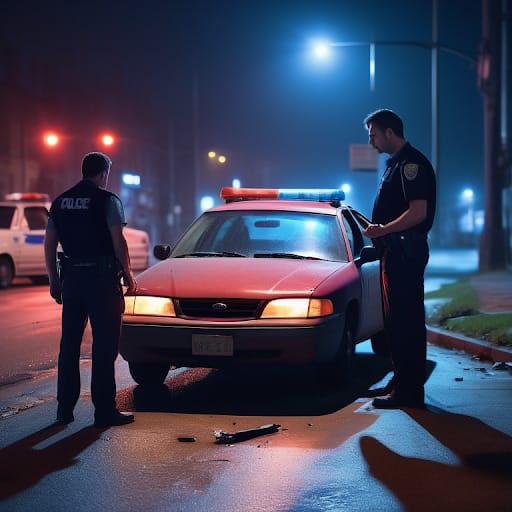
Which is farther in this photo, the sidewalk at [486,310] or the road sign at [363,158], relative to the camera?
the road sign at [363,158]

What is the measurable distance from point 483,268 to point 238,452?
18425 millimetres

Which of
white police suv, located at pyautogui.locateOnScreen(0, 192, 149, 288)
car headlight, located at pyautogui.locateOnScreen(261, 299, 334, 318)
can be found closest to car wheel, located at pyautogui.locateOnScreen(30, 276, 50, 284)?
white police suv, located at pyautogui.locateOnScreen(0, 192, 149, 288)

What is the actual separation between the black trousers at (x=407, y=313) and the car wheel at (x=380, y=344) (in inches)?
112

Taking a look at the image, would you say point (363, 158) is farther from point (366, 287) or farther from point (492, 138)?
point (366, 287)

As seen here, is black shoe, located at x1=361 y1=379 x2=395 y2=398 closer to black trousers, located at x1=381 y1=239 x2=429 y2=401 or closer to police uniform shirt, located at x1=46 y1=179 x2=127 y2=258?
black trousers, located at x1=381 y1=239 x2=429 y2=401

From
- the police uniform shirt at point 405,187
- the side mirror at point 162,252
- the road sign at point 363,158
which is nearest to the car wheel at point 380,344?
the side mirror at point 162,252

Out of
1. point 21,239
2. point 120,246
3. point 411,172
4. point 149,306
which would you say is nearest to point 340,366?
point 149,306

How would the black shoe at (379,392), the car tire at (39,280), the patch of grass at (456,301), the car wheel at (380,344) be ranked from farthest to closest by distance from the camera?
1. the car tire at (39,280)
2. the patch of grass at (456,301)
3. the car wheel at (380,344)
4. the black shoe at (379,392)

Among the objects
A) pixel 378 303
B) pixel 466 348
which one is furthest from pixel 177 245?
pixel 466 348

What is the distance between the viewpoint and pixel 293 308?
706cm

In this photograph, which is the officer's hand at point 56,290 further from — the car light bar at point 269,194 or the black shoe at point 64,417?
the car light bar at point 269,194

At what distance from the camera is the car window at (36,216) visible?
2147 cm

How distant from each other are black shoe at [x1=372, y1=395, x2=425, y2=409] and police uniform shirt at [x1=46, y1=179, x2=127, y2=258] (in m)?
2.20

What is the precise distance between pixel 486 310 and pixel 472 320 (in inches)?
55.2
